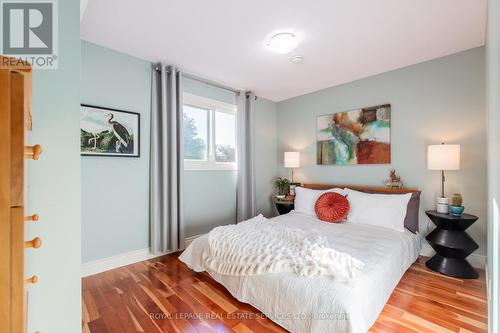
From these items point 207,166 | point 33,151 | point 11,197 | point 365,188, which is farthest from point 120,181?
point 365,188

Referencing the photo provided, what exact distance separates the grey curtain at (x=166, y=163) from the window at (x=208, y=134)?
30cm

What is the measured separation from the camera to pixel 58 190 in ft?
3.50

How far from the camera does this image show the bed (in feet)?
4.18

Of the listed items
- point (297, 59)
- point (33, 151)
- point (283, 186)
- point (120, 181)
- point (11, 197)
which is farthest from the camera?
point (283, 186)

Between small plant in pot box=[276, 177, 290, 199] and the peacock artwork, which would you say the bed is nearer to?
the peacock artwork

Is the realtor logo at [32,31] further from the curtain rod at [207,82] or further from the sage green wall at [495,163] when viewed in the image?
the sage green wall at [495,163]

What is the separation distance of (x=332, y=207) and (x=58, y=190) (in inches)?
108

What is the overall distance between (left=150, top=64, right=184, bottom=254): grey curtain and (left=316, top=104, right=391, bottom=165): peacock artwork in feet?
7.52

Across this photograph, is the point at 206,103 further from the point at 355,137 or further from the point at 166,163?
the point at 355,137

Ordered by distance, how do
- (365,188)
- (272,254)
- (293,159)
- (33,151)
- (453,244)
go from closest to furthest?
1. (33,151)
2. (272,254)
3. (453,244)
4. (365,188)
5. (293,159)

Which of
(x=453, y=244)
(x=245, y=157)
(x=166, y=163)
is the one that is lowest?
(x=453, y=244)

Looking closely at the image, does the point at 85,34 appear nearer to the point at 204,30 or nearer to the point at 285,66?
the point at 204,30

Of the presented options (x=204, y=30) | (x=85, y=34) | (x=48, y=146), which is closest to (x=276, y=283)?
(x=48, y=146)

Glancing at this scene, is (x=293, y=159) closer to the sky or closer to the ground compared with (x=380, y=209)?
closer to the sky
